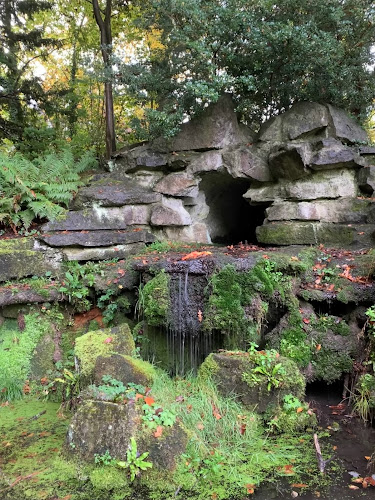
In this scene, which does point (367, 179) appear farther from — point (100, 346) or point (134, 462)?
point (134, 462)

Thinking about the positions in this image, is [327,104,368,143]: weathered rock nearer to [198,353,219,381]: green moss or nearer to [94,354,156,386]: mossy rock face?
[198,353,219,381]: green moss

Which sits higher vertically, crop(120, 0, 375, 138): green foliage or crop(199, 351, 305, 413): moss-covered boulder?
crop(120, 0, 375, 138): green foliage

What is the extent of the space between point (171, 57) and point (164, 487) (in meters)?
7.73

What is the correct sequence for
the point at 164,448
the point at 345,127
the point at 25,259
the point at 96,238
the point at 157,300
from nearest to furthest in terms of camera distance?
the point at 164,448 < the point at 157,300 < the point at 25,259 < the point at 96,238 < the point at 345,127

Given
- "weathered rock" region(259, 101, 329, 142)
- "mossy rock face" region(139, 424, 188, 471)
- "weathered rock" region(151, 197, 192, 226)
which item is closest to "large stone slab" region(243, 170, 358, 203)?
"weathered rock" region(259, 101, 329, 142)

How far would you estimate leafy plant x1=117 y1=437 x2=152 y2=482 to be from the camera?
3.10 meters

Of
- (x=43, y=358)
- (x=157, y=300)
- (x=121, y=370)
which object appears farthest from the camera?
(x=43, y=358)

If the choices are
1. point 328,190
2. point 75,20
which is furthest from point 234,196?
point 75,20

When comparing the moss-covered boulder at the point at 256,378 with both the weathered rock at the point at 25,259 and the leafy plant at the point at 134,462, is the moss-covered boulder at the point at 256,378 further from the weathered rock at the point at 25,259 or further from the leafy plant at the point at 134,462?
the weathered rock at the point at 25,259

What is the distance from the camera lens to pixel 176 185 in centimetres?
799

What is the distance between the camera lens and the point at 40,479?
3.16 meters

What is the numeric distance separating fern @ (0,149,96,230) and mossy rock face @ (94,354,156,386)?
3.56 metres

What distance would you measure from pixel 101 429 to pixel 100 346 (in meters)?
1.37

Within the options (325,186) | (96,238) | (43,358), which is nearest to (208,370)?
(43,358)
